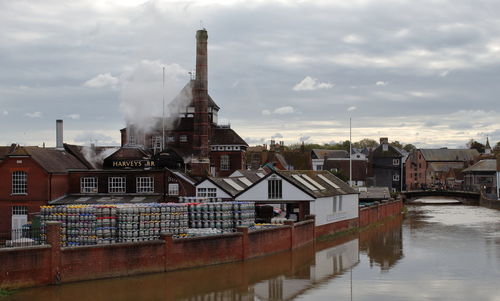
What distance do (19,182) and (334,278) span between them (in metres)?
27.6

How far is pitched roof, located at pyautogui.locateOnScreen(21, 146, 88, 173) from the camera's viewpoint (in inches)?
2070

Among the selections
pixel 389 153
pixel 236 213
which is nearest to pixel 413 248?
pixel 236 213

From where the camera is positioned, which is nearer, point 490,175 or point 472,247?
point 472,247

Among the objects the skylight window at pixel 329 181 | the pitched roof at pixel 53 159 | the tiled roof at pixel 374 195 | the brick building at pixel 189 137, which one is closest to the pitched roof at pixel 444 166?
the tiled roof at pixel 374 195

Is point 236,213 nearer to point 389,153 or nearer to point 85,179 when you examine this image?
point 85,179

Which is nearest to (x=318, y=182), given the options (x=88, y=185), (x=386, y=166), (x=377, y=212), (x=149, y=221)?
(x=88, y=185)

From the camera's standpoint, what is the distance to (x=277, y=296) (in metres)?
32.0

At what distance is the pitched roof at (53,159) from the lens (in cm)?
5257

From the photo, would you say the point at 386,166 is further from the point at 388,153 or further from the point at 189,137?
the point at 189,137

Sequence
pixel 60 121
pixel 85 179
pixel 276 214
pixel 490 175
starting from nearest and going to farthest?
pixel 85 179 → pixel 276 214 → pixel 60 121 → pixel 490 175

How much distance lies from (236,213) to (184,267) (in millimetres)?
6402

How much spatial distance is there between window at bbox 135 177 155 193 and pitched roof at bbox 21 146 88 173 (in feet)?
19.9

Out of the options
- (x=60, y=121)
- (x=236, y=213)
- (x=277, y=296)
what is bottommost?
(x=277, y=296)

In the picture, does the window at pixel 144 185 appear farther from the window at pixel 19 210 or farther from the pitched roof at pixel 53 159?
→ the window at pixel 19 210
